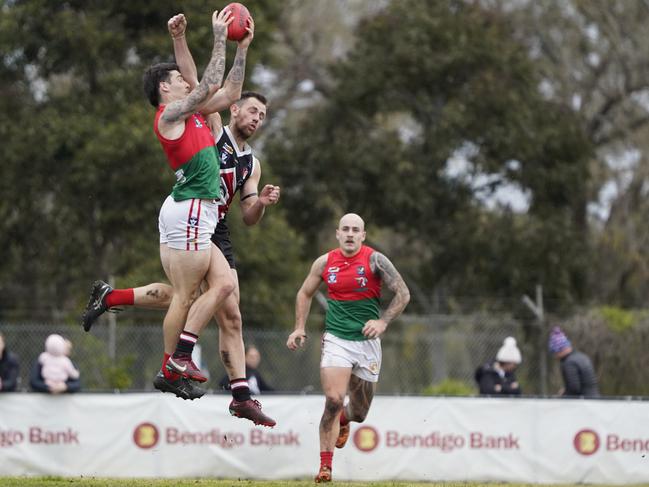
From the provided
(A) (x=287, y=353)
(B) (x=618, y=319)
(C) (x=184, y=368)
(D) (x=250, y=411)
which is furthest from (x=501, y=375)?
(C) (x=184, y=368)

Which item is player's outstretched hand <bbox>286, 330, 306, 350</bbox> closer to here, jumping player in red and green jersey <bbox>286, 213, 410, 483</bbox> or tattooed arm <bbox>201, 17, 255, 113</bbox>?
jumping player in red and green jersey <bbox>286, 213, 410, 483</bbox>

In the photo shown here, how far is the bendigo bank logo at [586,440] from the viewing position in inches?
625

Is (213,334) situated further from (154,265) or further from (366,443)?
(366,443)

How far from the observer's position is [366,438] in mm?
15711

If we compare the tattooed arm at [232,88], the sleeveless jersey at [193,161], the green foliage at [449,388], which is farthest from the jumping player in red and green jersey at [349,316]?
the green foliage at [449,388]

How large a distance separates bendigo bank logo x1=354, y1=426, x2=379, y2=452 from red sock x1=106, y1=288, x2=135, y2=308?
5.97m

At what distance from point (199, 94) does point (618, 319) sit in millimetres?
15191

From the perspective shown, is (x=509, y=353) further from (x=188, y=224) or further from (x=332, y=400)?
(x=188, y=224)

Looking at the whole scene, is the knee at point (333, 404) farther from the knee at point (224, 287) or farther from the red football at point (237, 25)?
the red football at point (237, 25)

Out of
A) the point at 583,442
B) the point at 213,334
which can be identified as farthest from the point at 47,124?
the point at 583,442

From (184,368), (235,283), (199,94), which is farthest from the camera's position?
(235,283)

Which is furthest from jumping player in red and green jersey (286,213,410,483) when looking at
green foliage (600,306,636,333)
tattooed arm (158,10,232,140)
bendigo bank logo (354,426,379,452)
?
green foliage (600,306,636,333)

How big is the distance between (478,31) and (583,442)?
674 inches

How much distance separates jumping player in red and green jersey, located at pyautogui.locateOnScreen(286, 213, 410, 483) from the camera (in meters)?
11.9
